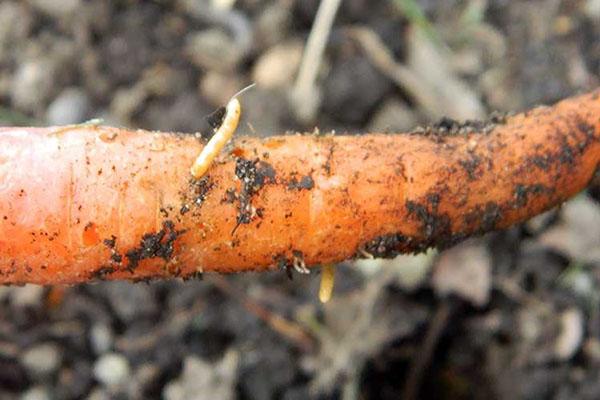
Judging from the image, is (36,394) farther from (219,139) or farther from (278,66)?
(219,139)

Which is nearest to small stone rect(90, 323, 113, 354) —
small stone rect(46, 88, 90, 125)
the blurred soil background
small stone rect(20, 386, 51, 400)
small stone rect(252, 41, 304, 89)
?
the blurred soil background

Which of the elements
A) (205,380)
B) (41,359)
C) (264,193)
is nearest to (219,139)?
(264,193)

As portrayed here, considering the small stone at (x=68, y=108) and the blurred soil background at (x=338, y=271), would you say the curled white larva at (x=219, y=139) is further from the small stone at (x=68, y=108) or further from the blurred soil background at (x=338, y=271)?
the small stone at (x=68, y=108)

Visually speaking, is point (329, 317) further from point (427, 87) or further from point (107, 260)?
point (107, 260)

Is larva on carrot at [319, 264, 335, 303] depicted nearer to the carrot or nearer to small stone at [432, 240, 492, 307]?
the carrot

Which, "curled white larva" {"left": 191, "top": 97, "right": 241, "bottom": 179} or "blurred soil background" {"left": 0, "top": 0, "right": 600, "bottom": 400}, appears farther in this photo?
"blurred soil background" {"left": 0, "top": 0, "right": 600, "bottom": 400}

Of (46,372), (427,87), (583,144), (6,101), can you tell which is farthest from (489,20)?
(46,372)
